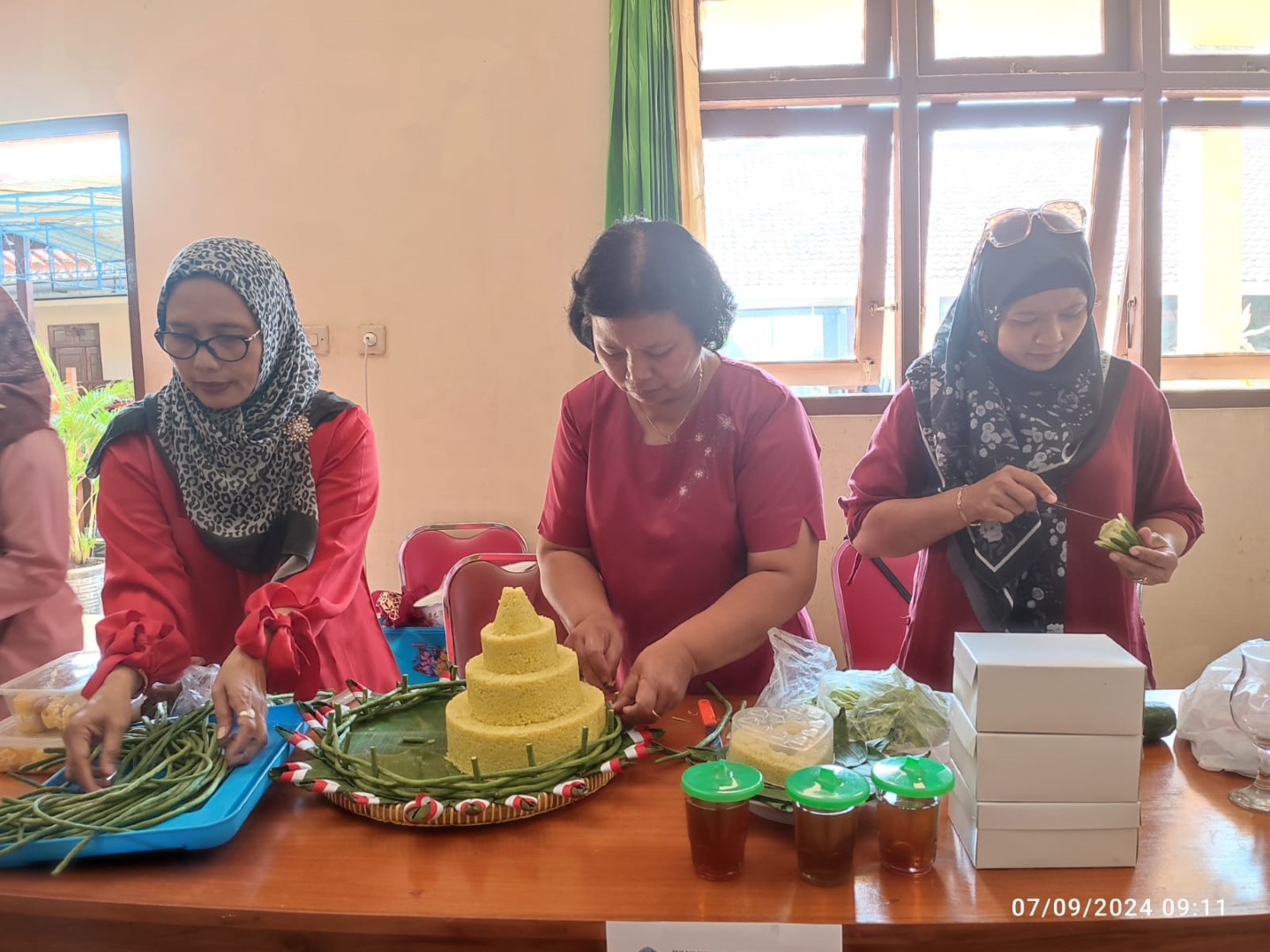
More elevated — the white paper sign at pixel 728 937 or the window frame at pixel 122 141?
the window frame at pixel 122 141

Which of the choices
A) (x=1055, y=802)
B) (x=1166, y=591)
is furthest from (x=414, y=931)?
(x=1166, y=591)

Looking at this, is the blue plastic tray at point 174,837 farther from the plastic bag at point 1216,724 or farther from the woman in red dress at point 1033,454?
the plastic bag at point 1216,724

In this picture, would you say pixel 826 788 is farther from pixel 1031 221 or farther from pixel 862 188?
pixel 862 188

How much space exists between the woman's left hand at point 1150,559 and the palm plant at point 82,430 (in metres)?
3.57

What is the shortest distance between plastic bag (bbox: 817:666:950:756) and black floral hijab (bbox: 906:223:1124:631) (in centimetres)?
47

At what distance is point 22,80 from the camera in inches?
138

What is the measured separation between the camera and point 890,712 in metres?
1.15

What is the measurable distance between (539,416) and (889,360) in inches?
59.6

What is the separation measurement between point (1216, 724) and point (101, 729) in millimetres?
1621

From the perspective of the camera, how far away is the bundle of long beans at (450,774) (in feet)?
3.38

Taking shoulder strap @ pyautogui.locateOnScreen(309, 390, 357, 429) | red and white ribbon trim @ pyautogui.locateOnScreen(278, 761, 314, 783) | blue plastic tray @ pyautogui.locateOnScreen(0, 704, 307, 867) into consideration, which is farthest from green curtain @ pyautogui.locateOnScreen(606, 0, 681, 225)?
blue plastic tray @ pyautogui.locateOnScreen(0, 704, 307, 867)

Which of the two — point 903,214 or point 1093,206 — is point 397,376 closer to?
point 903,214

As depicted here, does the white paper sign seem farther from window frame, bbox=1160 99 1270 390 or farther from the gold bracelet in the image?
window frame, bbox=1160 99 1270 390

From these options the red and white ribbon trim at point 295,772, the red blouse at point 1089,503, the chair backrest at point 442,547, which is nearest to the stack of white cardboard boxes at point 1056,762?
the red blouse at point 1089,503
